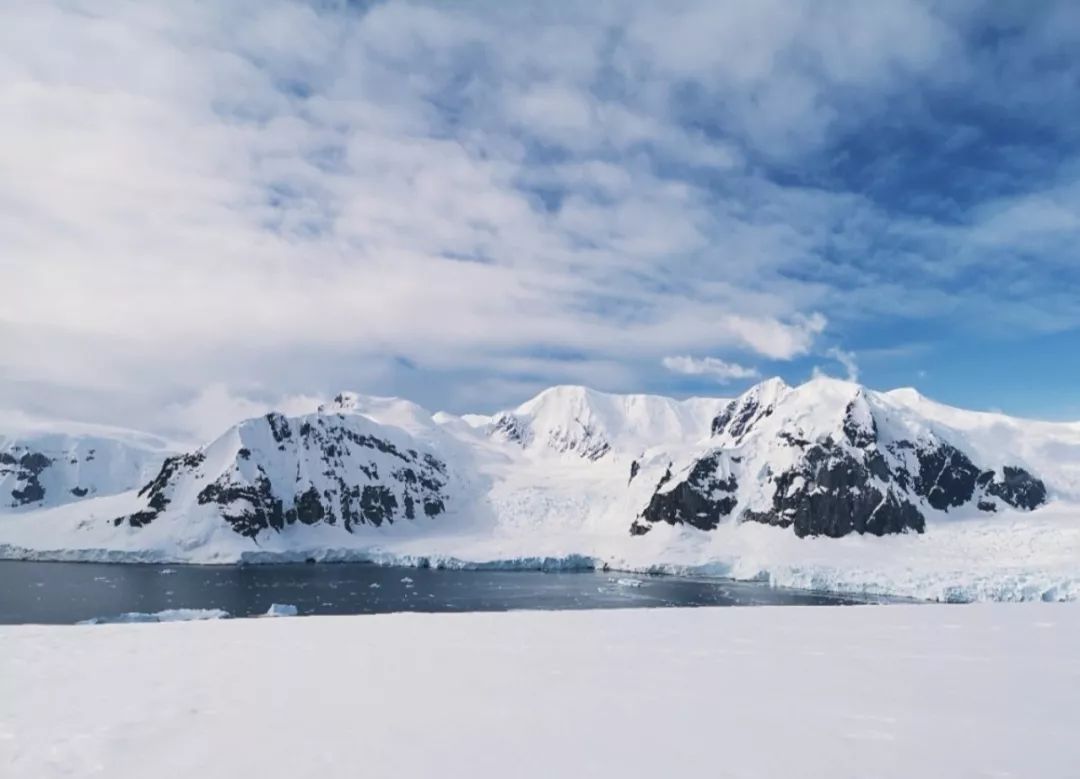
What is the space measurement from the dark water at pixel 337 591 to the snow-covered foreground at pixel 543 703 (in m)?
47.4

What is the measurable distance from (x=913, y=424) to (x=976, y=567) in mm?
74152

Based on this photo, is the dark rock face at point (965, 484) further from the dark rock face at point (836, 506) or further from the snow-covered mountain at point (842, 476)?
the dark rock face at point (836, 506)

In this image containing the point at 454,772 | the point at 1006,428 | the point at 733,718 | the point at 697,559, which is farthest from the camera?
the point at 1006,428

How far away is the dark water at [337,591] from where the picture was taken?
65.2 metres

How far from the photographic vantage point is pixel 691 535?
137m

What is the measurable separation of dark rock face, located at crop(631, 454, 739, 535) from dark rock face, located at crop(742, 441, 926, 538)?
5.67m

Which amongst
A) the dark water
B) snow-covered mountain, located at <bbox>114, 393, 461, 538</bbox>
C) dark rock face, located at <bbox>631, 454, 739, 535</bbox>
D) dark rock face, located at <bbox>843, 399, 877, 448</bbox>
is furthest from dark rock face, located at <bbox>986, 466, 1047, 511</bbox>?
snow-covered mountain, located at <bbox>114, 393, 461, 538</bbox>

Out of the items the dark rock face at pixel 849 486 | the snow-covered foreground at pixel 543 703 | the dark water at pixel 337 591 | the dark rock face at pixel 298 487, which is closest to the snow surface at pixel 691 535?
the dark rock face at pixel 298 487

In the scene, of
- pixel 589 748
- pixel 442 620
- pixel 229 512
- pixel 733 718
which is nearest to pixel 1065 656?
pixel 733 718

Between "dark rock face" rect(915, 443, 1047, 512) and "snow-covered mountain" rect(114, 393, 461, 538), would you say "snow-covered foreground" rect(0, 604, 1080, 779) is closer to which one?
"snow-covered mountain" rect(114, 393, 461, 538)

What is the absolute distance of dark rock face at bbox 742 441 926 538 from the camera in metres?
137

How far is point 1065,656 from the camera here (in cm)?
1264

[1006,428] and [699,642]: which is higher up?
[1006,428]

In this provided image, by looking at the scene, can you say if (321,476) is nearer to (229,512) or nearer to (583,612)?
(229,512)
